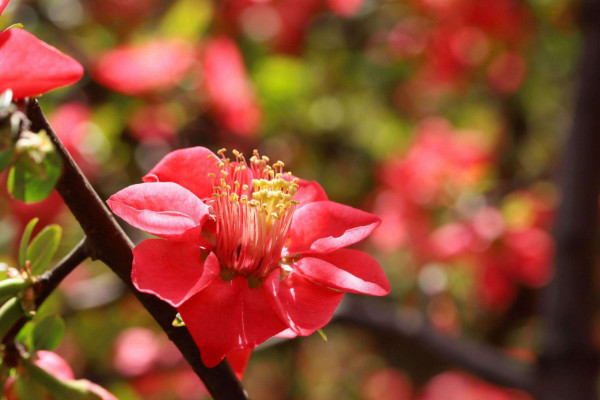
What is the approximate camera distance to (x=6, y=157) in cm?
40

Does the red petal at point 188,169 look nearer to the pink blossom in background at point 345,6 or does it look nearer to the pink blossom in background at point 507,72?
the pink blossom in background at point 345,6

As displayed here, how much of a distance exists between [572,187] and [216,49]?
78cm

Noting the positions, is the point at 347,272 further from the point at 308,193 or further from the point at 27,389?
the point at 27,389

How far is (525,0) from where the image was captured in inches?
73.9

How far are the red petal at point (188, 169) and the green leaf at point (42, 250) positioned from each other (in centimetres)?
9

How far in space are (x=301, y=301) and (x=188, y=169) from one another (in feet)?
0.47

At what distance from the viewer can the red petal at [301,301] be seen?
47 cm

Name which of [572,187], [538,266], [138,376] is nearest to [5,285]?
[572,187]

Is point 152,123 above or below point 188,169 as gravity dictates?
below

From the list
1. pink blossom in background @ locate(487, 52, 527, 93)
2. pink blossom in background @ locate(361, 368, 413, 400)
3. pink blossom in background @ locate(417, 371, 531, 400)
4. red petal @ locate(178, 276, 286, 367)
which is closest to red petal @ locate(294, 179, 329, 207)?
red petal @ locate(178, 276, 286, 367)

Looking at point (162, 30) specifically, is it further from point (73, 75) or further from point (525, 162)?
point (525, 162)

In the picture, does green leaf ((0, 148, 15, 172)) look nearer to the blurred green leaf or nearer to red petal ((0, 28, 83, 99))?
red petal ((0, 28, 83, 99))

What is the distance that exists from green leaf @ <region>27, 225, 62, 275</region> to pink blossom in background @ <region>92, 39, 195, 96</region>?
829mm

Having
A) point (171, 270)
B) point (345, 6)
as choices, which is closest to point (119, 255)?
point (171, 270)
